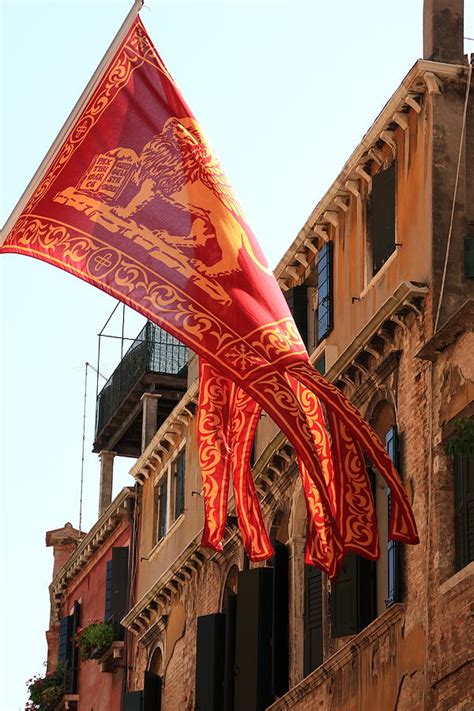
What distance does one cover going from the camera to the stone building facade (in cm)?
1908

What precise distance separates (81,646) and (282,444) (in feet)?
37.6

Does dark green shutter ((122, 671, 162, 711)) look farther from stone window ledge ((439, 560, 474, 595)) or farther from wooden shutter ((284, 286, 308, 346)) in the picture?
stone window ledge ((439, 560, 474, 595))

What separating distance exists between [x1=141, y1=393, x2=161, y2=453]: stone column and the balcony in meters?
0.27

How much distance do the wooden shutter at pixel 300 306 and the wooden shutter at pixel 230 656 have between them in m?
3.79

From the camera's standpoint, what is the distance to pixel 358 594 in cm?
2073

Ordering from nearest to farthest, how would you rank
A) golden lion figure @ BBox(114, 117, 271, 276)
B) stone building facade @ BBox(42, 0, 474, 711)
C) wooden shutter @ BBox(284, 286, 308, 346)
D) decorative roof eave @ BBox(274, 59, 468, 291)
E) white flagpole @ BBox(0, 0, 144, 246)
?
stone building facade @ BBox(42, 0, 474, 711), golden lion figure @ BBox(114, 117, 271, 276), white flagpole @ BBox(0, 0, 144, 246), decorative roof eave @ BBox(274, 59, 468, 291), wooden shutter @ BBox(284, 286, 308, 346)

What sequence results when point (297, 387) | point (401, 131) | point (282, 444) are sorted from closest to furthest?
point (297, 387)
point (401, 131)
point (282, 444)

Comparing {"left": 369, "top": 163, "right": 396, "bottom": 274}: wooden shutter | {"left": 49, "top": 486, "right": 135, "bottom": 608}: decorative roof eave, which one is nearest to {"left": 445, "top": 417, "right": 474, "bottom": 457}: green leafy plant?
{"left": 369, "top": 163, "right": 396, "bottom": 274}: wooden shutter

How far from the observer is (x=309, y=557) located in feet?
64.1

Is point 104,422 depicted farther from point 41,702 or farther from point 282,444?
point 282,444

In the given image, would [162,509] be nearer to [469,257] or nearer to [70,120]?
[70,120]

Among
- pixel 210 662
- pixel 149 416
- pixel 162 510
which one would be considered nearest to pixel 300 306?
pixel 210 662

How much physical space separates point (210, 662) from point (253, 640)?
6.37 ft

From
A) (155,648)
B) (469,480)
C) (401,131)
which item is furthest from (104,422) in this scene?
(469,480)
